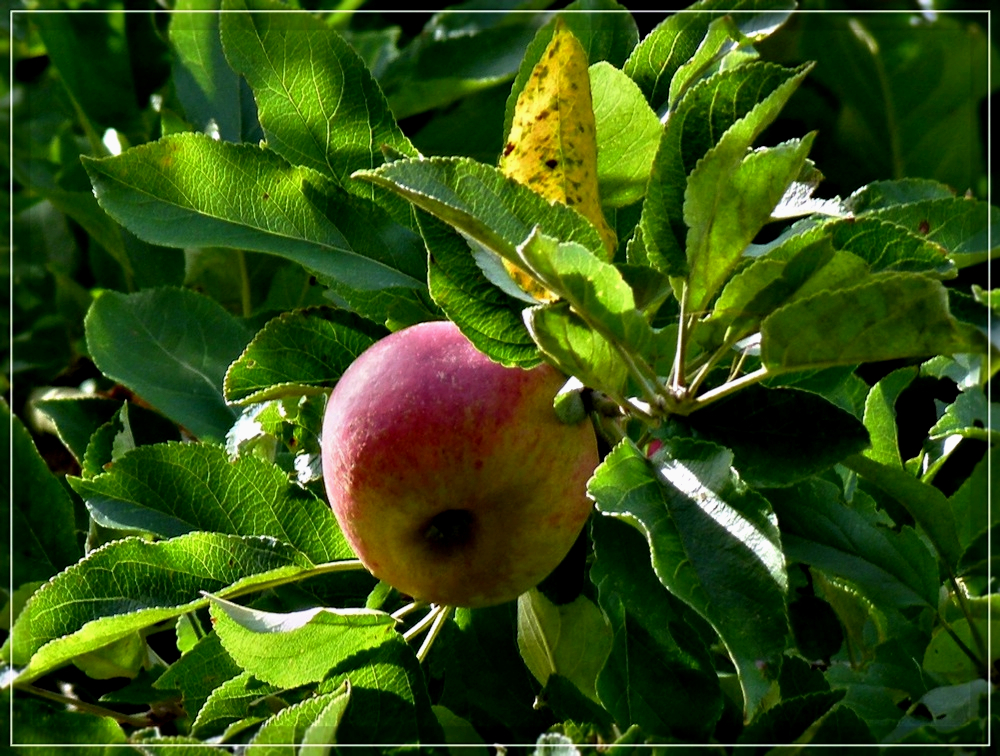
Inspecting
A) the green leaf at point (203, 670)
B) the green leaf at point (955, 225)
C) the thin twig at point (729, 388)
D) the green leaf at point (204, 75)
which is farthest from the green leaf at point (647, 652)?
the green leaf at point (204, 75)

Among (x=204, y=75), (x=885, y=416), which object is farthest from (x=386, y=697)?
(x=204, y=75)

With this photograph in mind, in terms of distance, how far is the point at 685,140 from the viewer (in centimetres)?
81

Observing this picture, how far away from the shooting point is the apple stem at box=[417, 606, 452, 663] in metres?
0.95

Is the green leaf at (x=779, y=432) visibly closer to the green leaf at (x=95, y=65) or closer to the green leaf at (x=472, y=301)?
the green leaf at (x=472, y=301)

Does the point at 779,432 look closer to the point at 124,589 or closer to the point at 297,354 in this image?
the point at 297,354

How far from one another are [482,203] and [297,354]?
0.91 ft

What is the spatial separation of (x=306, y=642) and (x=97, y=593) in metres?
0.16

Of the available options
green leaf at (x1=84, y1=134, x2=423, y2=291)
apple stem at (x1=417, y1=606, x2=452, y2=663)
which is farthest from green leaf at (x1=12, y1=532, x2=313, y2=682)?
green leaf at (x1=84, y1=134, x2=423, y2=291)

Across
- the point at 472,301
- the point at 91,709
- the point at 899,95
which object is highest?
the point at 472,301

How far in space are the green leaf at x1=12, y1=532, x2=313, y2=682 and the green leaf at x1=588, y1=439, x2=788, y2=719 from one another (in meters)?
0.31

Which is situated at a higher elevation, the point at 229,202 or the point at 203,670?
the point at 229,202

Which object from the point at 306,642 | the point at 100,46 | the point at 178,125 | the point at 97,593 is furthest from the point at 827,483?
the point at 100,46

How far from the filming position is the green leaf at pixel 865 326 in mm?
692

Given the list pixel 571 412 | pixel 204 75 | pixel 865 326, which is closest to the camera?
pixel 865 326
